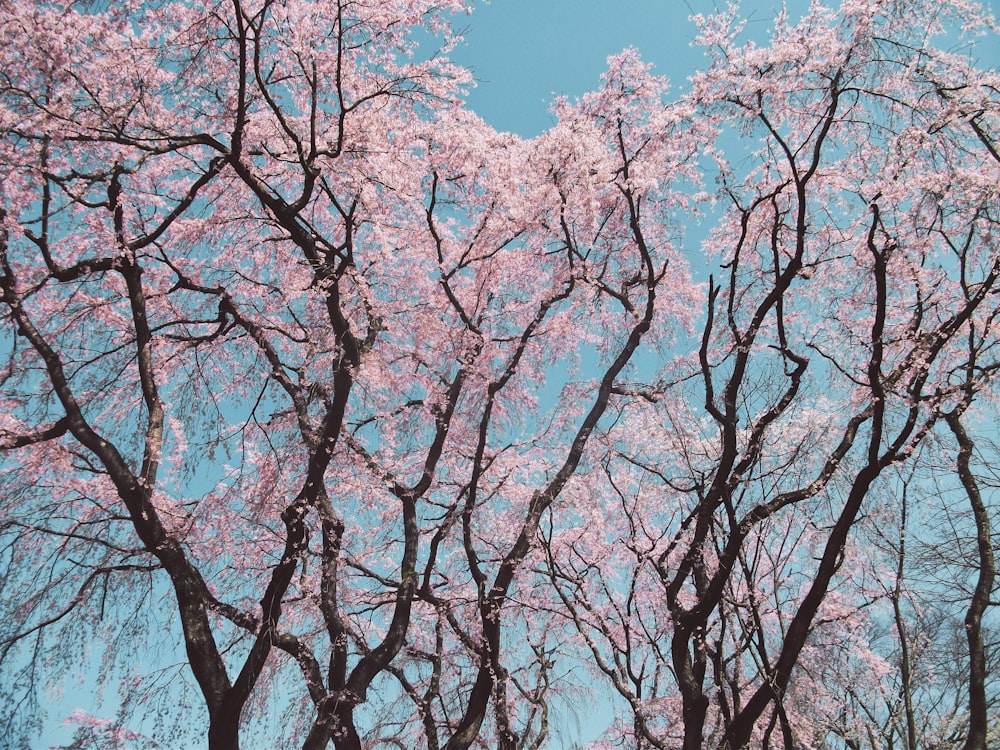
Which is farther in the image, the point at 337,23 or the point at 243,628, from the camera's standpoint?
the point at 243,628

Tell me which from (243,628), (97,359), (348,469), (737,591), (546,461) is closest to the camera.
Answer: (737,591)

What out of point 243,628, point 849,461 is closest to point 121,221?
point 243,628

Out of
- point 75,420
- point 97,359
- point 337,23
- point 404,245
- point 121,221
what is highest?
point 404,245

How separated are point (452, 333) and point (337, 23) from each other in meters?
4.48

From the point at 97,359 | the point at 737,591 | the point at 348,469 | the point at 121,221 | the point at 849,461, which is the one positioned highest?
the point at 121,221

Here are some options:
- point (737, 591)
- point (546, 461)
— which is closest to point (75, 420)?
point (546, 461)

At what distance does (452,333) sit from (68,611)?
5890mm

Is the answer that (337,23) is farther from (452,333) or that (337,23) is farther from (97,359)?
(97,359)

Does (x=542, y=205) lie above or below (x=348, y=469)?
above

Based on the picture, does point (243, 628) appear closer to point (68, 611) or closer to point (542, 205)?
point (68, 611)

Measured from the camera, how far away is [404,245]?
37.8ft

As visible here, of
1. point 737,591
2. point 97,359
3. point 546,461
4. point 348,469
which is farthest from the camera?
point 546,461

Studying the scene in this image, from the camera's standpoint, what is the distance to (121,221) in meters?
8.08

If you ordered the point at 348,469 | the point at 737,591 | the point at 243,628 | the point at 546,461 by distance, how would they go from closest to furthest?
the point at 737,591, the point at 243,628, the point at 348,469, the point at 546,461
